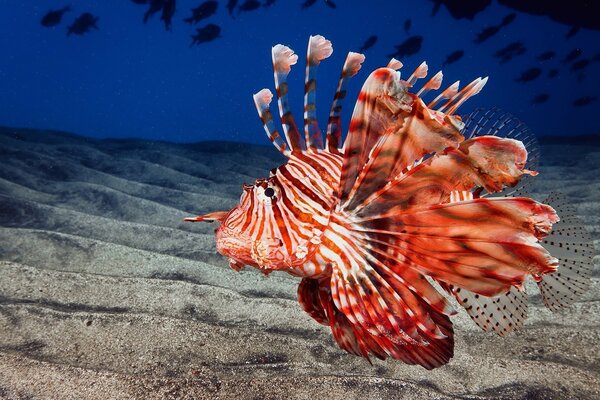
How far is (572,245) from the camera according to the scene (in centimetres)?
224

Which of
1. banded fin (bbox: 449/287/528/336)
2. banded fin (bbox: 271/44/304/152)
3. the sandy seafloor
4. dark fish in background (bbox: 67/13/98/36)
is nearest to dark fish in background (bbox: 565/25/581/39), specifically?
the sandy seafloor

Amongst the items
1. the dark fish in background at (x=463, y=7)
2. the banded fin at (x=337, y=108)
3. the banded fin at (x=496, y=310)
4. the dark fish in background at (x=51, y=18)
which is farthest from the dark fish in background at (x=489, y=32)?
the dark fish in background at (x=51, y=18)

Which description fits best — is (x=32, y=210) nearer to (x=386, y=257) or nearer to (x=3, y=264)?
(x=3, y=264)

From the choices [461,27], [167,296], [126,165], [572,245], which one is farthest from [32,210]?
[461,27]

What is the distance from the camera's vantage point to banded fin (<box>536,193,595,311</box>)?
87.8 inches

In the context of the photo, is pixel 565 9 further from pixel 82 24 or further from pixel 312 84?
pixel 312 84

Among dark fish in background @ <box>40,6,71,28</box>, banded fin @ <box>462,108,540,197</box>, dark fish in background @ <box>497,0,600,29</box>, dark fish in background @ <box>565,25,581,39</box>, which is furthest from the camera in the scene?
dark fish in background @ <box>497,0,600,29</box>

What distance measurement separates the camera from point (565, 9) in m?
13.4

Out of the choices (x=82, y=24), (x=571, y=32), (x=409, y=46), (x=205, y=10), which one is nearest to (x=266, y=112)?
(x=205, y=10)

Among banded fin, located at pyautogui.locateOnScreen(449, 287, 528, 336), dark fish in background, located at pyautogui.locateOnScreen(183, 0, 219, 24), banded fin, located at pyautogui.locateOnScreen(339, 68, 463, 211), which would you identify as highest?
dark fish in background, located at pyautogui.locateOnScreen(183, 0, 219, 24)

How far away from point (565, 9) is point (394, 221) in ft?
50.9

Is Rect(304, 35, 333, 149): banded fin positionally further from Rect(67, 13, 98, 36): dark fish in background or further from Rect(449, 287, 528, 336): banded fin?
Rect(67, 13, 98, 36): dark fish in background

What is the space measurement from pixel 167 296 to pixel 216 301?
1.15ft

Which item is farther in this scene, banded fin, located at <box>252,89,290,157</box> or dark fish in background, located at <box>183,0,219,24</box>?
dark fish in background, located at <box>183,0,219,24</box>
